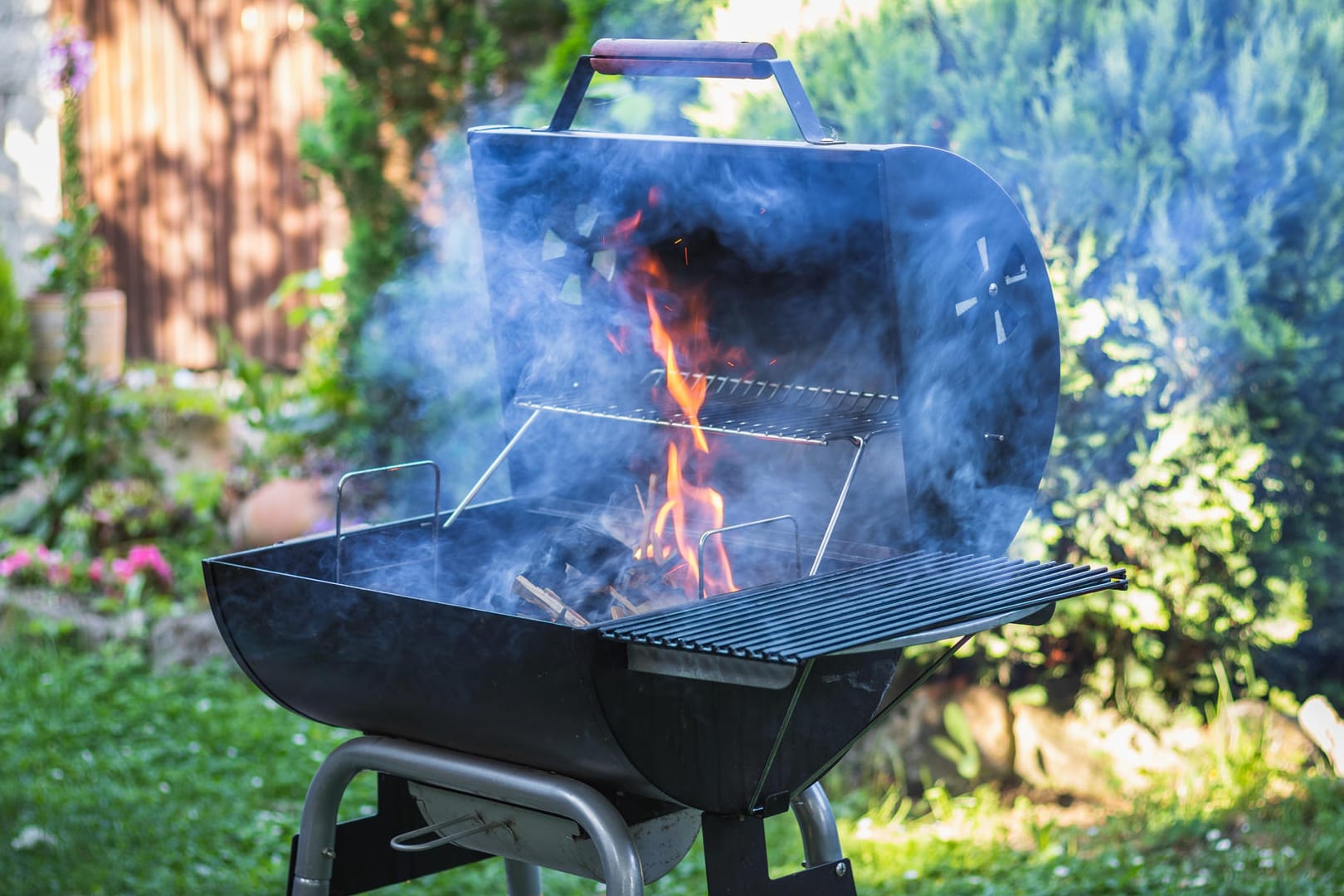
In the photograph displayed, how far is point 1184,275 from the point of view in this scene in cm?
342

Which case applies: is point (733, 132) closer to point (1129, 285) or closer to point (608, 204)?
point (1129, 285)

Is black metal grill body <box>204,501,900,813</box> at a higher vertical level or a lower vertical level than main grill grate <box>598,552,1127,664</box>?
lower

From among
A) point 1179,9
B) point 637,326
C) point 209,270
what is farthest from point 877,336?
point 209,270

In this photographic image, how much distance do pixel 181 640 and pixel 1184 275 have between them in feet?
11.2

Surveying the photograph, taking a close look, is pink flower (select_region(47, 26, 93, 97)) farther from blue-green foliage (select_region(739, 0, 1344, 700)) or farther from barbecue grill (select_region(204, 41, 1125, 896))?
barbecue grill (select_region(204, 41, 1125, 896))

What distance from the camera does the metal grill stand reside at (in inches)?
70.1

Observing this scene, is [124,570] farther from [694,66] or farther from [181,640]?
[694,66]

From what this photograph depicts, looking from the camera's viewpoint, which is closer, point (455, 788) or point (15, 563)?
point (455, 788)

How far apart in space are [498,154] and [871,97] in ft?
5.59

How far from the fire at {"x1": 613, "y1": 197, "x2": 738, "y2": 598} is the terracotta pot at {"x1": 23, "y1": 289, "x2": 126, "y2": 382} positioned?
5.10 m

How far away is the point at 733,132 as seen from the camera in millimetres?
3965

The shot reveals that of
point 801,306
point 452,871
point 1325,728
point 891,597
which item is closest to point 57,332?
point 452,871

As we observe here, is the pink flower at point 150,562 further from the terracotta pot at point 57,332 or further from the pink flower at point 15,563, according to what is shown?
the terracotta pot at point 57,332

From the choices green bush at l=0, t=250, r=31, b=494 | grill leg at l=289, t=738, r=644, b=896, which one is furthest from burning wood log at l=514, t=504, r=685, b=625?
green bush at l=0, t=250, r=31, b=494
